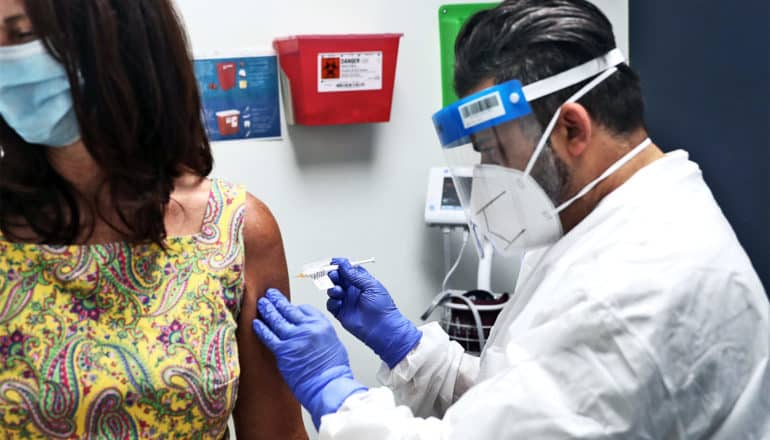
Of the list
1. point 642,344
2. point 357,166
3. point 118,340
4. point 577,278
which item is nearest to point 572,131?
point 577,278

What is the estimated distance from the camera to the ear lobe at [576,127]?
→ 3.96ft

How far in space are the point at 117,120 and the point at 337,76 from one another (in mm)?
1161

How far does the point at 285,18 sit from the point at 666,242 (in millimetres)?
1507

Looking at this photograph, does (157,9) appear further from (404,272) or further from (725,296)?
(404,272)

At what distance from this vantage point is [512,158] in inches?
51.4

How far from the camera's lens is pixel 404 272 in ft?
8.29

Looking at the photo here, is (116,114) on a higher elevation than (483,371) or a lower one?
higher

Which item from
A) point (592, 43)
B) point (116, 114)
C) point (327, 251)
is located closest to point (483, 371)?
point (592, 43)

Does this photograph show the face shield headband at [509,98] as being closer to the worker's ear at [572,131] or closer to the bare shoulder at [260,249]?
the worker's ear at [572,131]

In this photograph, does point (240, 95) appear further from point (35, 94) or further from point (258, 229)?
point (35, 94)

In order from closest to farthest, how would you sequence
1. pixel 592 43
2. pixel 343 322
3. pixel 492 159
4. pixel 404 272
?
1. pixel 592 43
2. pixel 492 159
3. pixel 343 322
4. pixel 404 272

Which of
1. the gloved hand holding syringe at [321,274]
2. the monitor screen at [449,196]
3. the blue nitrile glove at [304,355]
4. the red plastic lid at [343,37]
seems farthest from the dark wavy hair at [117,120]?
the monitor screen at [449,196]

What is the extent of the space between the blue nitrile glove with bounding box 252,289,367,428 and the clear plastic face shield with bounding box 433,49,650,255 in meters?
0.38

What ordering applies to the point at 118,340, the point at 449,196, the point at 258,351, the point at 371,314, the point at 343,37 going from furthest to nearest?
the point at 449,196 → the point at 343,37 → the point at 371,314 → the point at 258,351 → the point at 118,340
